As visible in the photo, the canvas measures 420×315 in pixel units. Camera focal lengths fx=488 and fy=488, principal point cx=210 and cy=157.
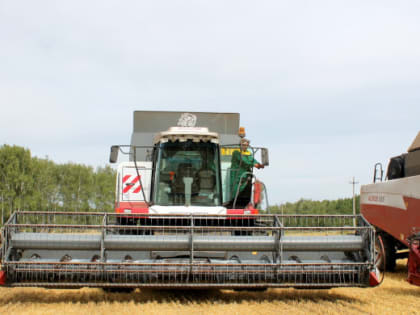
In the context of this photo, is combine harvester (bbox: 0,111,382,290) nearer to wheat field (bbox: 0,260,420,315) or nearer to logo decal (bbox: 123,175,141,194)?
wheat field (bbox: 0,260,420,315)

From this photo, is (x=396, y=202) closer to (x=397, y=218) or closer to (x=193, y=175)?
(x=397, y=218)

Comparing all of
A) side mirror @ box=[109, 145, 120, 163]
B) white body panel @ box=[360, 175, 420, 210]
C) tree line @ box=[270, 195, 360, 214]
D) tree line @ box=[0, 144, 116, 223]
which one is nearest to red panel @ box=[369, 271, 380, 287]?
white body panel @ box=[360, 175, 420, 210]

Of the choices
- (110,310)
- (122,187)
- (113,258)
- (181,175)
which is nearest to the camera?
(110,310)

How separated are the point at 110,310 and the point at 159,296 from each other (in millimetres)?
1024

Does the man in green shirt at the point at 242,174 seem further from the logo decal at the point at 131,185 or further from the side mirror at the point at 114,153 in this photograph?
the side mirror at the point at 114,153

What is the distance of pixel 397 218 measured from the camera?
8977 mm

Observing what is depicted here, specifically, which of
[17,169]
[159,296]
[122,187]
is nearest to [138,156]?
[122,187]

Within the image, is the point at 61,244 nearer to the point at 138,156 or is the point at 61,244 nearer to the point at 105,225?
the point at 105,225

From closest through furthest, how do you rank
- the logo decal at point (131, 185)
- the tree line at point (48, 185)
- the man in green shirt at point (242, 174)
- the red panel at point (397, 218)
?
1. the man in green shirt at point (242, 174)
2. the logo decal at point (131, 185)
3. the red panel at point (397, 218)
4. the tree line at point (48, 185)

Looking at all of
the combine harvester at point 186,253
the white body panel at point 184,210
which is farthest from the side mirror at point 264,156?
the combine harvester at point 186,253

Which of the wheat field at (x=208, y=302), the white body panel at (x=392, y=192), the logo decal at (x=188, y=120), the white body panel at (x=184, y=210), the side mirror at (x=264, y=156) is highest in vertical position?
the logo decal at (x=188, y=120)

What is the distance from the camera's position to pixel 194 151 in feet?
23.7

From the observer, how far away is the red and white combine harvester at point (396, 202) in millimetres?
8430

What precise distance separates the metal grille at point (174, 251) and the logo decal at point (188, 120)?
186 inches
